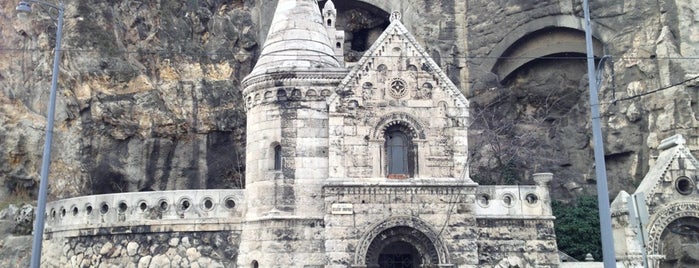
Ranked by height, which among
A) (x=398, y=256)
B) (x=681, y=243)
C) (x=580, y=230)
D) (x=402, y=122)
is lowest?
(x=398, y=256)

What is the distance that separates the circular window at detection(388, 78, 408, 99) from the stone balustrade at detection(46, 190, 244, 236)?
199 inches

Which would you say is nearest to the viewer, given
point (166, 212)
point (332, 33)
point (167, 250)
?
point (167, 250)

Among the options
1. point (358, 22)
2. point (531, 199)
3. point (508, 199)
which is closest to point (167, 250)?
point (508, 199)

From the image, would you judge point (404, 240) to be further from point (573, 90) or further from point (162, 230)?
point (573, 90)

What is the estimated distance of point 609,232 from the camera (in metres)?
11.2

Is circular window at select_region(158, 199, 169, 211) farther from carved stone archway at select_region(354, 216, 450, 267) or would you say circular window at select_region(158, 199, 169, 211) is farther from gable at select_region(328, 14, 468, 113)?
gable at select_region(328, 14, 468, 113)

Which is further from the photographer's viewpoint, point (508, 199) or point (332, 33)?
point (332, 33)

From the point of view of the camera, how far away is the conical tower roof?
671 inches

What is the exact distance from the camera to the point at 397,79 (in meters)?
16.2

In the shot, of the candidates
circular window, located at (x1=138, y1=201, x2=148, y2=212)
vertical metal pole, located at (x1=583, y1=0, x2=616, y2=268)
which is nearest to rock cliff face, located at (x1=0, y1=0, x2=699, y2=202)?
circular window, located at (x1=138, y1=201, x2=148, y2=212)

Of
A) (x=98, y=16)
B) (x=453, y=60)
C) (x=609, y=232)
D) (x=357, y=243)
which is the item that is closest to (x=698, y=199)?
(x=609, y=232)

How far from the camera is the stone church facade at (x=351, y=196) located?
15453 mm

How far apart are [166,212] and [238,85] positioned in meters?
16.3

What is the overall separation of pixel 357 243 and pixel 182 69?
18672 millimetres
